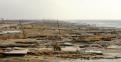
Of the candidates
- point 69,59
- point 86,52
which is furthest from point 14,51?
point 86,52

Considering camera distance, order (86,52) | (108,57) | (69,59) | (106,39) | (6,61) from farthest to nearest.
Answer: (106,39) → (86,52) → (108,57) → (69,59) → (6,61)

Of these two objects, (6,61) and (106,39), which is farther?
(106,39)

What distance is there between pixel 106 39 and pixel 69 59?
14.5 metres

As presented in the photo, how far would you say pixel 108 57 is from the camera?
20312 mm

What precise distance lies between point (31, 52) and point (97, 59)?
500cm

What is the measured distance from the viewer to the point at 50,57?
64.7 ft

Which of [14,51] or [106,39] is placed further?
[106,39]

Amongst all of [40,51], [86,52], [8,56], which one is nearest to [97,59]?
[86,52]

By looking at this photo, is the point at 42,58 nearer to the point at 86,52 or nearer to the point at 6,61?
the point at 6,61

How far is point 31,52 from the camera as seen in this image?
68.7 feet

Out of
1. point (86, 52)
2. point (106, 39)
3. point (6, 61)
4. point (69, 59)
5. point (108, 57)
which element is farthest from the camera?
Answer: point (106, 39)

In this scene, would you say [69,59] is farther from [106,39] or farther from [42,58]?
[106,39]

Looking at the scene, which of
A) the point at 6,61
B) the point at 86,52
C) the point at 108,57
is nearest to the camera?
the point at 6,61

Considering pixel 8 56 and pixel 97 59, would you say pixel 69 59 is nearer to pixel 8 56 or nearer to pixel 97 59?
pixel 97 59
